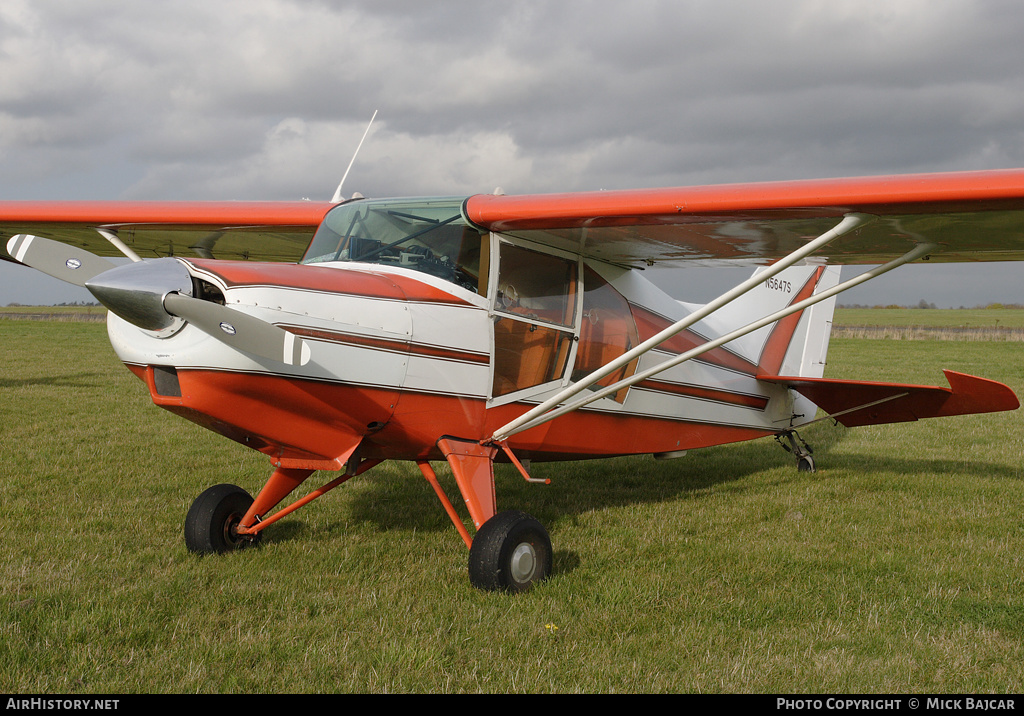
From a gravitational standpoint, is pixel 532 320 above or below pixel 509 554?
above

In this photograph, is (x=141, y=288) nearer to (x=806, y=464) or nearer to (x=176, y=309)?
(x=176, y=309)

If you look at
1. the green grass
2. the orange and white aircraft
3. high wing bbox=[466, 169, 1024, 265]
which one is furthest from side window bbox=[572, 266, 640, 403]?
the green grass

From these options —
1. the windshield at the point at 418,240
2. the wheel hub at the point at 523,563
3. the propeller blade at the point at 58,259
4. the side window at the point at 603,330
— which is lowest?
the wheel hub at the point at 523,563

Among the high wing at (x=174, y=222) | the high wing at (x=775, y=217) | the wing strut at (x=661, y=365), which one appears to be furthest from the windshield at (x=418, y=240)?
the high wing at (x=174, y=222)

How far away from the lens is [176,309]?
10.7ft

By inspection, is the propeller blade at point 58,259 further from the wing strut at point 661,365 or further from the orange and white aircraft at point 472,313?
the wing strut at point 661,365

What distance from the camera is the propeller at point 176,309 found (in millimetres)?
3270

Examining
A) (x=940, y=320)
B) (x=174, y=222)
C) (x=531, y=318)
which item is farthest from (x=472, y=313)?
(x=940, y=320)

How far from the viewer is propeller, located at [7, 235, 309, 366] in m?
3.27

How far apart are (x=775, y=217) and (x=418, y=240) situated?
2.16 metres

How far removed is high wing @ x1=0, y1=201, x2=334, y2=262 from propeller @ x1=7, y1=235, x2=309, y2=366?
2.61m

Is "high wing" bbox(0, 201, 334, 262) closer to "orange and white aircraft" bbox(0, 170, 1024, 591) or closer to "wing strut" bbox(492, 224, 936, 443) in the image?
"orange and white aircraft" bbox(0, 170, 1024, 591)

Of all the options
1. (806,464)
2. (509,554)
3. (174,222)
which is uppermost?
(174,222)

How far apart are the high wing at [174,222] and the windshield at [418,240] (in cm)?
126
